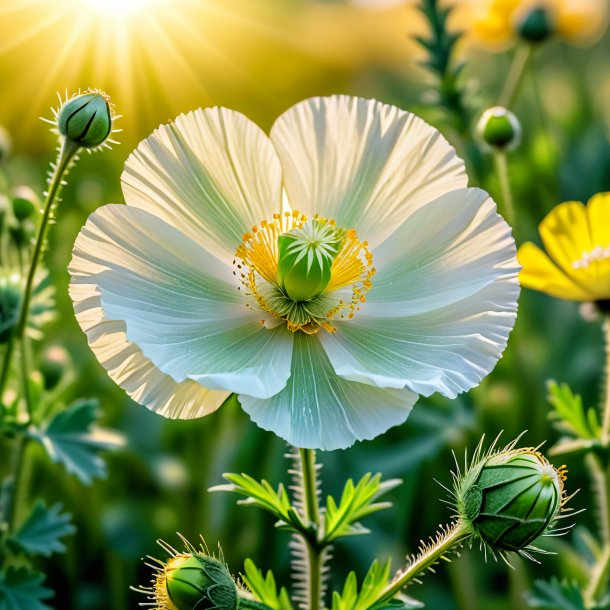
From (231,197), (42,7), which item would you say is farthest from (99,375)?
(42,7)

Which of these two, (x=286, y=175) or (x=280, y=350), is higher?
(x=286, y=175)

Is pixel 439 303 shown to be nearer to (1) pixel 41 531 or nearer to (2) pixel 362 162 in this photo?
(2) pixel 362 162

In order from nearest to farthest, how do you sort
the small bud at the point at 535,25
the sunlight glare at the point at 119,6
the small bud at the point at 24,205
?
the small bud at the point at 24,205 → the small bud at the point at 535,25 → the sunlight glare at the point at 119,6

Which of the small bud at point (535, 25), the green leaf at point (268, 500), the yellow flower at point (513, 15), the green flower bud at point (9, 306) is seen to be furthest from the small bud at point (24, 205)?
the yellow flower at point (513, 15)

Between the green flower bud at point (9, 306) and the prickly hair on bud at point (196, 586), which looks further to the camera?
the green flower bud at point (9, 306)

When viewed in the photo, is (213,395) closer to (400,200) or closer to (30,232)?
(400,200)

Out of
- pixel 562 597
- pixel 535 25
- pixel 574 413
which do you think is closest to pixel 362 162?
pixel 574 413

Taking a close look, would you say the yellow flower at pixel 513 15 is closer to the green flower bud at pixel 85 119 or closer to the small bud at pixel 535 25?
the small bud at pixel 535 25

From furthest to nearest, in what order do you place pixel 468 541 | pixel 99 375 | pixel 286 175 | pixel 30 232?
pixel 99 375, pixel 30 232, pixel 286 175, pixel 468 541
